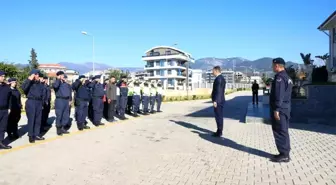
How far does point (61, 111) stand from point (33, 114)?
1494 mm

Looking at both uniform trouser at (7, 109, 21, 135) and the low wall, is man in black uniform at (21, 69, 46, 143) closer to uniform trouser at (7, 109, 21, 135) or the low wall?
uniform trouser at (7, 109, 21, 135)

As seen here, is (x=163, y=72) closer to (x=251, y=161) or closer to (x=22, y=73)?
(x=22, y=73)

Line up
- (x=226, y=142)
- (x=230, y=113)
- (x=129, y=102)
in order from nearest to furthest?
(x=226, y=142)
(x=129, y=102)
(x=230, y=113)

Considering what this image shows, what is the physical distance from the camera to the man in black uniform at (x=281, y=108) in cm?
651

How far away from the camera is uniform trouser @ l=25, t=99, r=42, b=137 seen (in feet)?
27.3

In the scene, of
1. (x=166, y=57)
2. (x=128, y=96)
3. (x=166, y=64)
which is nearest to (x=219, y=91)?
(x=128, y=96)

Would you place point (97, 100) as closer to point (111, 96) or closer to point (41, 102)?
point (111, 96)

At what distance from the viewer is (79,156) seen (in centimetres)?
708

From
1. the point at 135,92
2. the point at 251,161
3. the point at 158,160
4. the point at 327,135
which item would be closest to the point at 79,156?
the point at 158,160

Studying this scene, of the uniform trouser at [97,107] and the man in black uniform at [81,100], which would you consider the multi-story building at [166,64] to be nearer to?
the uniform trouser at [97,107]

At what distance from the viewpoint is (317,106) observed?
39.7ft

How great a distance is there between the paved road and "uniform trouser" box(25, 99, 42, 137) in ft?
1.44

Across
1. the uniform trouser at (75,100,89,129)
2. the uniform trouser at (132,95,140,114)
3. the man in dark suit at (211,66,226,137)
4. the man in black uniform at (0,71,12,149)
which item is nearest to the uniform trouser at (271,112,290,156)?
the man in dark suit at (211,66,226,137)

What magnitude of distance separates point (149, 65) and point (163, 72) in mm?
5677
